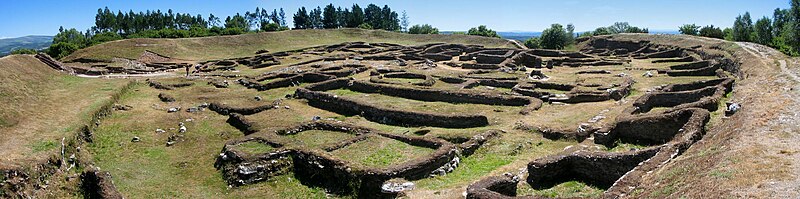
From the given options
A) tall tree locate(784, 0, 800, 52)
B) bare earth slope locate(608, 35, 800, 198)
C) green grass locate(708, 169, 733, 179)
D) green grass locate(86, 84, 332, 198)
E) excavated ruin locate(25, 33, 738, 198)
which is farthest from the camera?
tall tree locate(784, 0, 800, 52)

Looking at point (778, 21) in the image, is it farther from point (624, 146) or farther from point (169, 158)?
point (169, 158)

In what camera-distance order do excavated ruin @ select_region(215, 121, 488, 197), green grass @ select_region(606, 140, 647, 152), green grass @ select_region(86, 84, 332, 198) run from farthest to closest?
1. green grass @ select_region(606, 140, 647, 152)
2. green grass @ select_region(86, 84, 332, 198)
3. excavated ruin @ select_region(215, 121, 488, 197)

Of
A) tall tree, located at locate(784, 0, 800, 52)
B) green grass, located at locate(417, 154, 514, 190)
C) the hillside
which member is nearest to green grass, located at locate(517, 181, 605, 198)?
green grass, located at locate(417, 154, 514, 190)

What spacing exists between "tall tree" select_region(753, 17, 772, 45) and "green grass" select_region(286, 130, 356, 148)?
58817 mm

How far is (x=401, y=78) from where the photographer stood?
3422 centimetres

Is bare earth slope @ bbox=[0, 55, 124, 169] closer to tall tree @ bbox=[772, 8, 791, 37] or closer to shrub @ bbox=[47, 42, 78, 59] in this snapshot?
shrub @ bbox=[47, 42, 78, 59]

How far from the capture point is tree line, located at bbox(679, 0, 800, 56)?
4156 centimetres

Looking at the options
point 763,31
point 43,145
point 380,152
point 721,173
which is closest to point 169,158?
point 43,145

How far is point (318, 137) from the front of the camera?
18031 millimetres

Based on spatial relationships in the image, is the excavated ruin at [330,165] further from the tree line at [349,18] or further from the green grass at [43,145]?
the tree line at [349,18]

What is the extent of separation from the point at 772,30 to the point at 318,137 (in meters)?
61.4

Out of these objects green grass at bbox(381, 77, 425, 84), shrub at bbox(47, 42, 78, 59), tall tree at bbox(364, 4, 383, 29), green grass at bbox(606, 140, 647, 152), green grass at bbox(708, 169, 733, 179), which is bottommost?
green grass at bbox(606, 140, 647, 152)

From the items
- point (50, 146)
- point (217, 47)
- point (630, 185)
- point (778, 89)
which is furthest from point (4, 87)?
point (217, 47)

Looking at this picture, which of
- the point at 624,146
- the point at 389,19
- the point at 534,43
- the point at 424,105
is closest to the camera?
the point at 624,146
